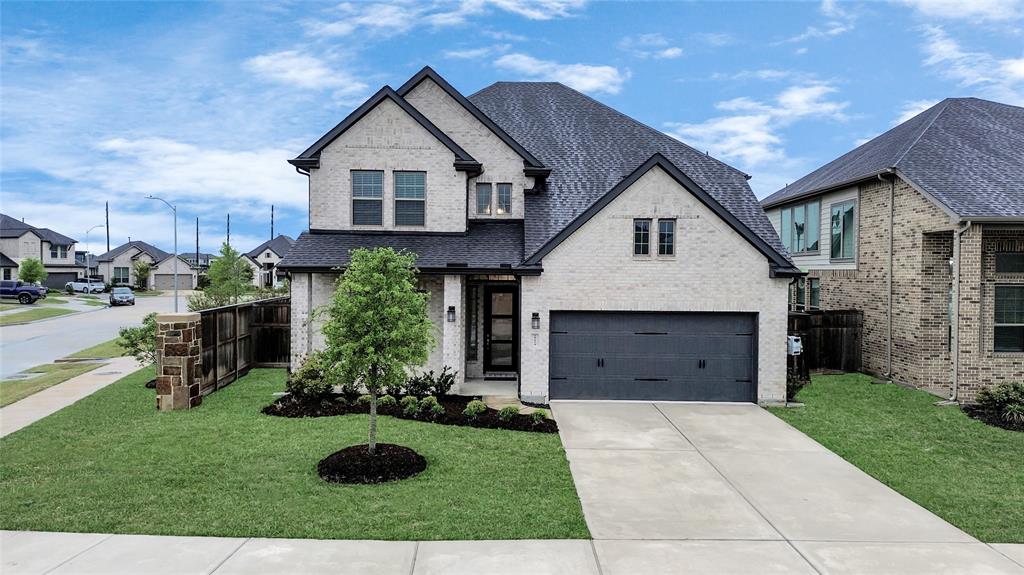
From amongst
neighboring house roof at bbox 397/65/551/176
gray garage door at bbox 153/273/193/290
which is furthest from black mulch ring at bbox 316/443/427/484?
gray garage door at bbox 153/273/193/290

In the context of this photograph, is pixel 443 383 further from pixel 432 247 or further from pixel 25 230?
pixel 25 230

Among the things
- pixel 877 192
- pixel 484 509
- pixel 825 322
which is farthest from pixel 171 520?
pixel 877 192

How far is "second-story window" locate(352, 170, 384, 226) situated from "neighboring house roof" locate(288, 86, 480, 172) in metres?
1.12

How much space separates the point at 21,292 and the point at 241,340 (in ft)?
151

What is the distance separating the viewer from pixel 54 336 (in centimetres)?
2834

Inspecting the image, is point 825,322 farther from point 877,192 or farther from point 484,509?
point 484,509

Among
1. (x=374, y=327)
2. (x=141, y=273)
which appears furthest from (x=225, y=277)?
(x=141, y=273)

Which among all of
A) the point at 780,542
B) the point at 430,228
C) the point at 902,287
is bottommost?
the point at 780,542

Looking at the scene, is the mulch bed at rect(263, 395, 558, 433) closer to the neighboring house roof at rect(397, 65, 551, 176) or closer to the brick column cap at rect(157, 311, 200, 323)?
the brick column cap at rect(157, 311, 200, 323)

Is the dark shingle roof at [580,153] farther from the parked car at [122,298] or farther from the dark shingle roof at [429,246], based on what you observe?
the parked car at [122,298]

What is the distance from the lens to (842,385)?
55.1ft

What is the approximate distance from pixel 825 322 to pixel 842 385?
2.74 meters

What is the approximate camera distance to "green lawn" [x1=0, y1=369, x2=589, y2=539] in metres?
7.15

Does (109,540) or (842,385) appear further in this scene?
(842,385)
